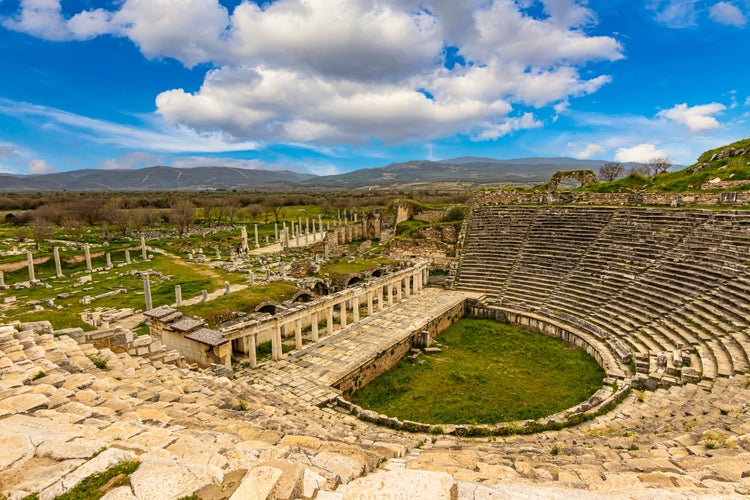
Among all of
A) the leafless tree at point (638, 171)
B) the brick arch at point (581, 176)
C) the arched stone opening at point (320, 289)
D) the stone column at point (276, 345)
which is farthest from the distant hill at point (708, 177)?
the stone column at point (276, 345)

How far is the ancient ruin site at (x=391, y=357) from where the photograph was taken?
427 centimetres

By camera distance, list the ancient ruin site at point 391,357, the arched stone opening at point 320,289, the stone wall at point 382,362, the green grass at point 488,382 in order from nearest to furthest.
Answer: the ancient ruin site at point 391,357 → the green grass at point 488,382 → the stone wall at point 382,362 → the arched stone opening at point 320,289

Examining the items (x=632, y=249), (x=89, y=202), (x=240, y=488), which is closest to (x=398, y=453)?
(x=240, y=488)

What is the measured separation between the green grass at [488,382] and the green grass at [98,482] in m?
9.93

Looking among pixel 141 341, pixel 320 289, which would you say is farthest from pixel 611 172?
pixel 141 341

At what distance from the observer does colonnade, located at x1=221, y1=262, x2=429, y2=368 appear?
1482cm

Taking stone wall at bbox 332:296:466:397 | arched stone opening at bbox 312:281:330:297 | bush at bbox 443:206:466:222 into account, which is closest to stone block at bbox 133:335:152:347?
stone wall at bbox 332:296:466:397

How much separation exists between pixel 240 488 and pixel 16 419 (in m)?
3.75

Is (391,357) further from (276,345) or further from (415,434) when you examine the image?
(415,434)

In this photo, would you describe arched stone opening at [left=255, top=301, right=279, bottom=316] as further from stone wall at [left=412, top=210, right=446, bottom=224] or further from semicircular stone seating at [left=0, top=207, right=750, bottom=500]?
stone wall at [left=412, top=210, right=446, bottom=224]

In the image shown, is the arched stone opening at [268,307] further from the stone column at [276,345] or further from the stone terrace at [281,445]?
the stone terrace at [281,445]

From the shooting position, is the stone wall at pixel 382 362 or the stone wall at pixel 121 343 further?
the stone wall at pixel 382 362

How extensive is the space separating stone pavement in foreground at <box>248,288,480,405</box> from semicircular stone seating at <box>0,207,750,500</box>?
0.23 metres

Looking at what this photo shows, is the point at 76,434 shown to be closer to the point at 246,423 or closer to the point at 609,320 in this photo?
the point at 246,423
